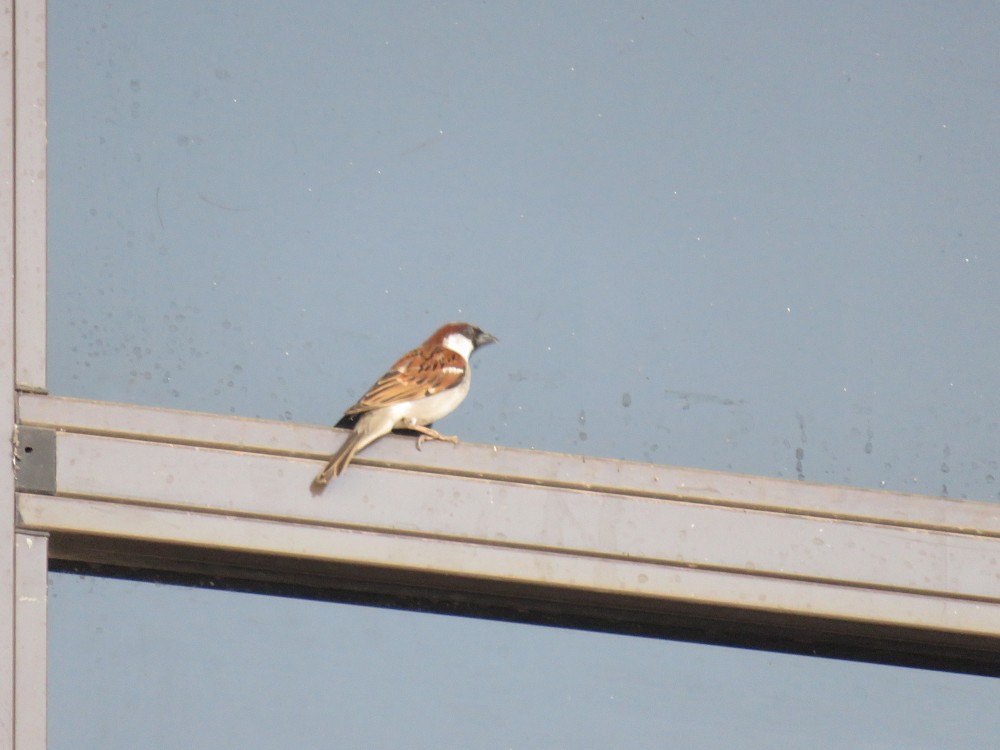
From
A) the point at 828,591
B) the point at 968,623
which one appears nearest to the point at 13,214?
the point at 828,591

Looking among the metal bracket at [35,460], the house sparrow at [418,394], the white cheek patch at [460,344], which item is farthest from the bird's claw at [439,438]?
the metal bracket at [35,460]

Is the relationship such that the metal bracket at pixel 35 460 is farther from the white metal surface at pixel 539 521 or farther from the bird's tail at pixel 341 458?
the bird's tail at pixel 341 458

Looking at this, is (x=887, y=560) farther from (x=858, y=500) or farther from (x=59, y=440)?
(x=59, y=440)

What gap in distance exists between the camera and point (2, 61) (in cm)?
278

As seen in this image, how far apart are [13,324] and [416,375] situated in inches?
36.5

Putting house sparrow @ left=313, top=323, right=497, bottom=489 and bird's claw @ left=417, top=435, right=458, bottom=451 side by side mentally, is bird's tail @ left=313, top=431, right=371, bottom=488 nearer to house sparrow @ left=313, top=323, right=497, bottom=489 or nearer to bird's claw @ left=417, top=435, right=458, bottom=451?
house sparrow @ left=313, top=323, right=497, bottom=489

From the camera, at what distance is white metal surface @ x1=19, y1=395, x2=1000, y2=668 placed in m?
2.62

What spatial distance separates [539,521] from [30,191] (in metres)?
1.11

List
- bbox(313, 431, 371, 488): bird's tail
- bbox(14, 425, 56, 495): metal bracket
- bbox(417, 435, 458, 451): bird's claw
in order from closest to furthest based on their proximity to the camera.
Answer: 1. bbox(14, 425, 56, 495): metal bracket
2. bbox(313, 431, 371, 488): bird's tail
3. bbox(417, 435, 458, 451): bird's claw

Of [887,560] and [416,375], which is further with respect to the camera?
[416,375]

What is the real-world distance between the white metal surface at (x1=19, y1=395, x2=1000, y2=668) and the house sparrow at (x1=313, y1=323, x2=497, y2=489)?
0.18 feet

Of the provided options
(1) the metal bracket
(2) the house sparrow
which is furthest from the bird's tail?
(1) the metal bracket

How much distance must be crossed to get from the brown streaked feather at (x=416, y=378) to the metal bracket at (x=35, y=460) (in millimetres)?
584

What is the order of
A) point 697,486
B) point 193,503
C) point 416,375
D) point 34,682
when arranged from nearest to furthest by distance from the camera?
point 34,682
point 193,503
point 697,486
point 416,375
